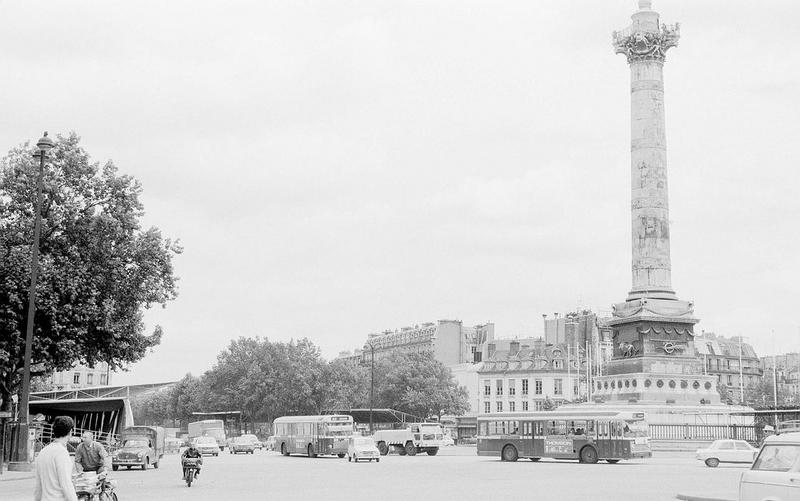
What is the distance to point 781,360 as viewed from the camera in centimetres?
16362

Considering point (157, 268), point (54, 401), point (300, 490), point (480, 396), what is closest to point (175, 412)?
point (480, 396)

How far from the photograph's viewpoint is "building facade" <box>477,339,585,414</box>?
122125 mm

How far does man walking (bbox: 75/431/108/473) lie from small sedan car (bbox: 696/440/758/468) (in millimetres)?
29202

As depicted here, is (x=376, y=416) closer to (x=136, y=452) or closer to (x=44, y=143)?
(x=136, y=452)

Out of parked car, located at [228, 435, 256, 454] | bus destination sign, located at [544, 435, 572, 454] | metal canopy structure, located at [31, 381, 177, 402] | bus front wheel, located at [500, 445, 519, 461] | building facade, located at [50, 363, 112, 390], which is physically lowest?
parked car, located at [228, 435, 256, 454]

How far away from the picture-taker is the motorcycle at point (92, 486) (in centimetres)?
1516

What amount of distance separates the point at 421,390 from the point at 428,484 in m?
82.7

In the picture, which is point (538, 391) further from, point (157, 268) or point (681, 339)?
point (157, 268)

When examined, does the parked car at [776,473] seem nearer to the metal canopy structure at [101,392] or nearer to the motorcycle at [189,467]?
the motorcycle at [189,467]

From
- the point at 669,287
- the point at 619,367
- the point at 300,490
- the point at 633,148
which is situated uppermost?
the point at 633,148

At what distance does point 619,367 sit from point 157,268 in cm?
2884

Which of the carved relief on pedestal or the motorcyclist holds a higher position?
the carved relief on pedestal

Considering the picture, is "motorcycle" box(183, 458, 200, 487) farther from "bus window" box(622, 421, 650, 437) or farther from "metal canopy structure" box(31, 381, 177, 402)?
"metal canopy structure" box(31, 381, 177, 402)

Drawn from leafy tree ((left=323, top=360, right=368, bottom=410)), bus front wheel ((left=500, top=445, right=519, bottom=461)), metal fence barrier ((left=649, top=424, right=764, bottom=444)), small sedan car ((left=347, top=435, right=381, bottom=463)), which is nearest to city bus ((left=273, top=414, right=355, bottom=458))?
small sedan car ((left=347, top=435, right=381, bottom=463))
